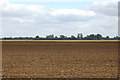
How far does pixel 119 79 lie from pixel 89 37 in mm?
169216

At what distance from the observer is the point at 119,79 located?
7.94 m

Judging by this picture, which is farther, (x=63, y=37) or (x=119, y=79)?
(x=63, y=37)

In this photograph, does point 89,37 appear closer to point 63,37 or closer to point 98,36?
point 98,36

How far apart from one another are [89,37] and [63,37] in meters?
18.1

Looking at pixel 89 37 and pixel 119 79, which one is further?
pixel 89 37

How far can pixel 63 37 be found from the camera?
173m

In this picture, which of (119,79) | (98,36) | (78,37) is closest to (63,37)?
(78,37)

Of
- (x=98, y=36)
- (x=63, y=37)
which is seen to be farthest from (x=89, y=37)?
(x=63, y=37)

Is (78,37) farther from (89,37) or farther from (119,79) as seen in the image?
(119,79)

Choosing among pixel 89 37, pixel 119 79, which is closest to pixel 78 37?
pixel 89 37

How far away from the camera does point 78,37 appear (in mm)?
174750

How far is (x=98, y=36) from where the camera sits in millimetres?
178125

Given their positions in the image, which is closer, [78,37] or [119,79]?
[119,79]

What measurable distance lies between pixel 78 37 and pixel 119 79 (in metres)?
167
